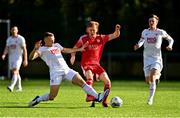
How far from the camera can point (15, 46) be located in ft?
81.1

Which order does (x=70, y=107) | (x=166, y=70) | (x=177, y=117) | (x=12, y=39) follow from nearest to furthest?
(x=177, y=117), (x=70, y=107), (x=12, y=39), (x=166, y=70)

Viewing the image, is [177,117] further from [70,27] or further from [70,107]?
[70,27]

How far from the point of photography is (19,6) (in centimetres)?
4294

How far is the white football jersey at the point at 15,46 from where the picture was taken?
2448cm

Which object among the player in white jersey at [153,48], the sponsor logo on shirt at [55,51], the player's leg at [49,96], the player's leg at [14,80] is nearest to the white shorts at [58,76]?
the player's leg at [49,96]

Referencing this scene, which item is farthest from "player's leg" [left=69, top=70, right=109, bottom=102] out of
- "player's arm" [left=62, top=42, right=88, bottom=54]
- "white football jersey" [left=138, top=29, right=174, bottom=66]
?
"white football jersey" [left=138, top=29, right=174, bottom=66]

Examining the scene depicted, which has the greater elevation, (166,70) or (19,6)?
(19,6)

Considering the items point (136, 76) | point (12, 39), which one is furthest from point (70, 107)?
point (136, 76)

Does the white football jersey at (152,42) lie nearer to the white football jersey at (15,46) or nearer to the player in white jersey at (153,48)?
the player in white jersey at (153,48)

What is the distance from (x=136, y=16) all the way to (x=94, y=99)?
82.0 ft

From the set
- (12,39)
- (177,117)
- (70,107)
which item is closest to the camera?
(177,117)

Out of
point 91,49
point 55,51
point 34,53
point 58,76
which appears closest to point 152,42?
point 91,49

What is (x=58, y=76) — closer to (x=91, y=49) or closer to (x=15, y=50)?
(x=91, y=49)

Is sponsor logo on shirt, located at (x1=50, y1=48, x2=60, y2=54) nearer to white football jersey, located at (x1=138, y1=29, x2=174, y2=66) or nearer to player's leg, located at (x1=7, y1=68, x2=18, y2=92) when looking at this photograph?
white football jersey, located at (x1=138, y1=29, x2=174, y2=66)
